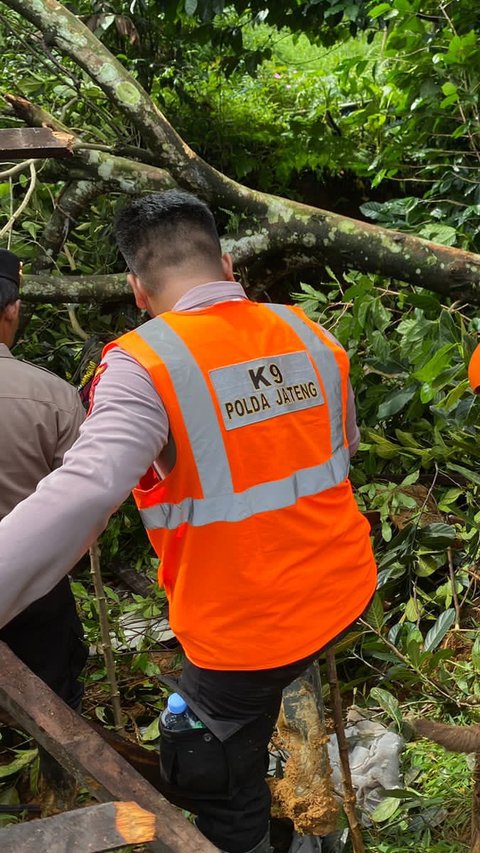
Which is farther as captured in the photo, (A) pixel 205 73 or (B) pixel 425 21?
(A) pixel 205 73

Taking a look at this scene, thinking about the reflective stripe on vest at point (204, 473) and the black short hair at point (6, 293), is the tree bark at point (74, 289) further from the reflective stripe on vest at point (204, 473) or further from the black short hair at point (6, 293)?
Answer: the reflective stripe on vest at point (204, 473)

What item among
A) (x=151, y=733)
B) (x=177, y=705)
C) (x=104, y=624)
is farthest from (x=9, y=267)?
(x=151, y=733)

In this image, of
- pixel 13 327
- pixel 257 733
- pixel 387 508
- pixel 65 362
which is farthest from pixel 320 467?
pixel 65 362

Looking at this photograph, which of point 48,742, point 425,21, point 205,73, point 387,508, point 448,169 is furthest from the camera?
point 205,73

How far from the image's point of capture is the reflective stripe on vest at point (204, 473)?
1.56m

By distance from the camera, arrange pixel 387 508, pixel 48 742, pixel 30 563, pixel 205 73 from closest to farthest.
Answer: pixel 30 563, pixel 48 742, pixel 387 508, pixel 205 73

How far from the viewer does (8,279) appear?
8.11 feet

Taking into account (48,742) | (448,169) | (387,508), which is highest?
(48,742)

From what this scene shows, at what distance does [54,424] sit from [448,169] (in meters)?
2.98

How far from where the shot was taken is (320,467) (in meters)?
1.76

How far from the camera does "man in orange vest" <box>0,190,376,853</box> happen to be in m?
1.58

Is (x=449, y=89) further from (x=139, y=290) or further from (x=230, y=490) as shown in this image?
(x=230, y=490)

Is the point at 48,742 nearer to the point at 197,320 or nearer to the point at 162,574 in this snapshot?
the point at 162,574

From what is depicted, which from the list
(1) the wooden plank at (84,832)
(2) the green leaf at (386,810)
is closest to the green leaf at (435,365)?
(2) the green leaf at (386,810)
